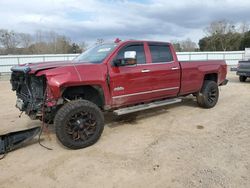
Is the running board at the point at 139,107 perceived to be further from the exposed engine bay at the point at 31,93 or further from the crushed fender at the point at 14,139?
the crushed fender at the point at 14,139

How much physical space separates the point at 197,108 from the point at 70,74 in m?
4.35

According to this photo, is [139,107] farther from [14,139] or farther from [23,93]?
[14,139]

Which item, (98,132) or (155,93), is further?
(155,93)

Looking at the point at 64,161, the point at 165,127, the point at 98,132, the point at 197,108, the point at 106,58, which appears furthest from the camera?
the point at 197,108

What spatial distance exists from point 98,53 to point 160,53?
1.58 m

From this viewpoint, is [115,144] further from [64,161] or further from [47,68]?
[47,68]

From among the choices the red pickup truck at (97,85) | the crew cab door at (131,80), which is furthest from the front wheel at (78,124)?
the crew cab door at (131,80)

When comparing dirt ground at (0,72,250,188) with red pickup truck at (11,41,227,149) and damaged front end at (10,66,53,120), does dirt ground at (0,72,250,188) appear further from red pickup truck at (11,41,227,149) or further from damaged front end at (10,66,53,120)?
damaged front end at (10,66,53,120)

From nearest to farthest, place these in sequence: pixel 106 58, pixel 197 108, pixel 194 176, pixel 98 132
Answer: pixel 194 176, pixel 98 132, pixel 106 58, pixel 197 108

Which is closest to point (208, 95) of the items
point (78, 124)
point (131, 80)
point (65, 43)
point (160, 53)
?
point (160, 53)

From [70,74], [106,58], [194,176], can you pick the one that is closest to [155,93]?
[106,58]

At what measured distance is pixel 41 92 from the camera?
4.45 meters

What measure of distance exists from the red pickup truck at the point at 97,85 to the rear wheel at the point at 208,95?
0.59 metres

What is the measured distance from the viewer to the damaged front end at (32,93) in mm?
4379
